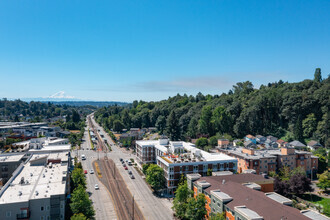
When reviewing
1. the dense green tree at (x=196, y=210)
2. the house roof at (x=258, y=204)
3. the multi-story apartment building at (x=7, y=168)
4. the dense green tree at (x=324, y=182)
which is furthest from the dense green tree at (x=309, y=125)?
the multi-story apartment building at (x=7, y=168)

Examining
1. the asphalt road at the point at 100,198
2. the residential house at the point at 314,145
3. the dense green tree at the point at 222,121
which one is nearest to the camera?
the asphalt road at the point at 100,198

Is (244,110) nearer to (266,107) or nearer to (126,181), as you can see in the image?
(266,107)

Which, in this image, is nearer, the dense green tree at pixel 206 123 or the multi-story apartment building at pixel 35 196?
the multi-story apartment building at pixel 35 196

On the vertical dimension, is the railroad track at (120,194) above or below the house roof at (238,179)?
below

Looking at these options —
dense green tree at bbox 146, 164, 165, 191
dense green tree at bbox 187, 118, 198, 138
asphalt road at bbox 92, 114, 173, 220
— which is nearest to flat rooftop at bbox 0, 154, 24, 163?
asphalt road at bbox 92, 114, 173, 220

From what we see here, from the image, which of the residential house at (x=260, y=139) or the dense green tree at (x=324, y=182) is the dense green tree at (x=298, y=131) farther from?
the dense green tree at (x=324, y=182)

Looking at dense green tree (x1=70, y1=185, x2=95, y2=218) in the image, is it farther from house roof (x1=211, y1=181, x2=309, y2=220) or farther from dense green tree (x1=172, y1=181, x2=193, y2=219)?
house roof (x1=211, y1=181, x2=309, y2=220)

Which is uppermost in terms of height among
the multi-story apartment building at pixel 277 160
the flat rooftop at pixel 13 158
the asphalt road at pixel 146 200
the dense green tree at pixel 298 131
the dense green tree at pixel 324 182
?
the dense green tree at pixel 298 131
